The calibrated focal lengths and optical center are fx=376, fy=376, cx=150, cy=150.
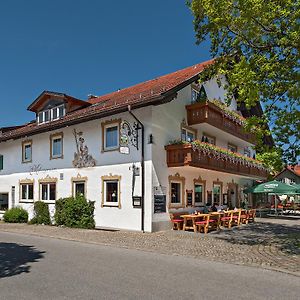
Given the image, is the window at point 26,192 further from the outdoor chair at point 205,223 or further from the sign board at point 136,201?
the outdoor chair at point 205,223

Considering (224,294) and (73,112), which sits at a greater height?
(73,112)

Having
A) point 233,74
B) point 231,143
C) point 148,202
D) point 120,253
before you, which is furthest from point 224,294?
point 231,143

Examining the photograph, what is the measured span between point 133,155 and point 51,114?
28.6ft

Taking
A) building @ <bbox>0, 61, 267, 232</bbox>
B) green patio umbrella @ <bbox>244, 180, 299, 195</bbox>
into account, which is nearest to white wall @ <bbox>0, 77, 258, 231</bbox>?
building @ <bbox>0, 61, 267, 232</bbox>

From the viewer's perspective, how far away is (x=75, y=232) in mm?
17031

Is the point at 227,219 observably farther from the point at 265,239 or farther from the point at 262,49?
the point at 262,49

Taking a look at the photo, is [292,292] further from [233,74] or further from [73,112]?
[73,112]

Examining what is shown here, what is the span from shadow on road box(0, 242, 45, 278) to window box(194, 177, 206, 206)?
35.0ft

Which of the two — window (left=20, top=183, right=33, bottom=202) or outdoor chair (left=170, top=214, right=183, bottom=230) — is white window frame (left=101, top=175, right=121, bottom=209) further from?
window (left=20, top=183, right=33, bottom=202)

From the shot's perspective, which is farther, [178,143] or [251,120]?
[178,143]

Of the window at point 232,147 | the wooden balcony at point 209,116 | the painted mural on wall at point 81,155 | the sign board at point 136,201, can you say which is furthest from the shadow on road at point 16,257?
the window at point 232,147

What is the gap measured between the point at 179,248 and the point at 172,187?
267 inches

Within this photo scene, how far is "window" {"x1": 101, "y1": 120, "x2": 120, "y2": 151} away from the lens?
61.1 ft

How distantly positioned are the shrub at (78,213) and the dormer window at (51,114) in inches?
242
